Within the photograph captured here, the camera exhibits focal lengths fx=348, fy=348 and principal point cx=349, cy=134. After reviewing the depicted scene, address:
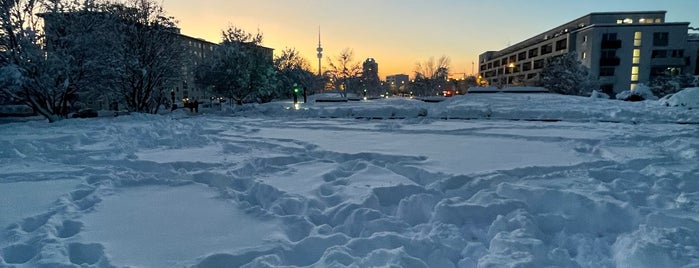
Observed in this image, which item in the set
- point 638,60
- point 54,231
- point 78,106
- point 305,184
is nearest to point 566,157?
point 305,184

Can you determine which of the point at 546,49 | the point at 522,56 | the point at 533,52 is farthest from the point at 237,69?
the point at 522,56

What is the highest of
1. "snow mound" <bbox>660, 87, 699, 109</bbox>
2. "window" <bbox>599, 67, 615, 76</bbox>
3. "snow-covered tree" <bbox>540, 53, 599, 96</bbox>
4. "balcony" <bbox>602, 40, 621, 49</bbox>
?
"balcony" <bbox>602, 40, 621, 49</bbox>

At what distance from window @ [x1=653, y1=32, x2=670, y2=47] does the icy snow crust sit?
56.7 metres

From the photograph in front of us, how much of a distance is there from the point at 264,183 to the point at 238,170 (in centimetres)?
111

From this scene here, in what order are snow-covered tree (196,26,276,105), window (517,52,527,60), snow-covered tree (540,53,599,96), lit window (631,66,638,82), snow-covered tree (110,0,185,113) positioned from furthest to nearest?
window (517,52,527,60)
lit window (631,66,638,82)
snow-covered tree (540,53,599,96)
snow-covered tree (196,26,276,105)
snow-covered tree (110,0,185,113)

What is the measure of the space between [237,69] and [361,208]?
35459mm

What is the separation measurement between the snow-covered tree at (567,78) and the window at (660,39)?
16.7m

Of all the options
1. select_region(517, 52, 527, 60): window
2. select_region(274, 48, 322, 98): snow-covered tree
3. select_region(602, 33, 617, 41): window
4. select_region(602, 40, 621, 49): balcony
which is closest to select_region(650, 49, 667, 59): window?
select_region(602, 40, 621, 49): balcony

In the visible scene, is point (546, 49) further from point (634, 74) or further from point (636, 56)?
point (634, 74)

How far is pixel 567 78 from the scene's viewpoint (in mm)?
39188

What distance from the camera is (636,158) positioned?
6410mm

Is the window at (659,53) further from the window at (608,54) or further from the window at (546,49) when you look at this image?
the window at (546,49)

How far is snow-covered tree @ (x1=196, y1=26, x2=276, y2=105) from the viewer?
36.8 meters

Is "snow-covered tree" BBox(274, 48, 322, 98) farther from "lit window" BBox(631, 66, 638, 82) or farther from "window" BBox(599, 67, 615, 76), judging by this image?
"lit window" BBox(631, 66, 638, 82)
